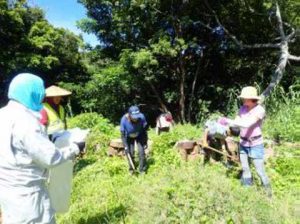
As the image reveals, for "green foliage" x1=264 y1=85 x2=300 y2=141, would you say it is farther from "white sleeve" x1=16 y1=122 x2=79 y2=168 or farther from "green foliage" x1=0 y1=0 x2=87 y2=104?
"green foliage" x1=0 y1=0 x2=87 y2=104

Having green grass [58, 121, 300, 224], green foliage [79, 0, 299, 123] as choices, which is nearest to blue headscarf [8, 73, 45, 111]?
green grass [58, 121, 300, 224]

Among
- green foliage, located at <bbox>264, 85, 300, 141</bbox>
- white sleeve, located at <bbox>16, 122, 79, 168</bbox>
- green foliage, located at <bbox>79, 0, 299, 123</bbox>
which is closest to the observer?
white sleeve, located at <bbox>16, 122, 79, 168</bbox>

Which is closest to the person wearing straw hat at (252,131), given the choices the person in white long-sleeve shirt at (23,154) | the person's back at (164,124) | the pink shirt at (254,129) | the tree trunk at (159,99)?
the pink shirt at (254,129)

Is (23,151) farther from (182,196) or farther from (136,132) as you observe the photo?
(136,132)

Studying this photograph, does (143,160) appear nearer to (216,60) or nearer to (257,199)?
(257,199)

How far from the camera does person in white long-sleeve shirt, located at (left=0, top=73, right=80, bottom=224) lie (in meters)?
3.19

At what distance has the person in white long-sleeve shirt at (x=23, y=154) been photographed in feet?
10.5

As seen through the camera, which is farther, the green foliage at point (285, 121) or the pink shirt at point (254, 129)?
the green foliage at point (285, 121)

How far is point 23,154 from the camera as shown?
10.7 feet

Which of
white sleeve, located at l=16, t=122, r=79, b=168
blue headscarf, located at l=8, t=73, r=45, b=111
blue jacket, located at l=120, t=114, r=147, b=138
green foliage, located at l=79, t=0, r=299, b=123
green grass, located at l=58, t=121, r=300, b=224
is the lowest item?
green grass, located at l=58, t=121, r=300, b=224

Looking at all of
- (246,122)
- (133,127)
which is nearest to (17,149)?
(246,122)

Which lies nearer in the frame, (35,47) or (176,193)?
(176,193)

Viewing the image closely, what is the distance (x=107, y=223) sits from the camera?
5270mm

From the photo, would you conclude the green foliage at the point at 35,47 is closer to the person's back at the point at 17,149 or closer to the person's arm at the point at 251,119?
the person's arm at the point at 251,119
